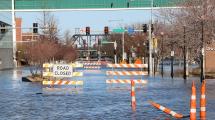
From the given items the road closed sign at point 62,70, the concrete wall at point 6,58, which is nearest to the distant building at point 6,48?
the concrete wall at point 6,58

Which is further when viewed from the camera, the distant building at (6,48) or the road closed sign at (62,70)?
the distant building at (6,48)

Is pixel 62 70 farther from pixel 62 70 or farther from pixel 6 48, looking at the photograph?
pixel 6 48

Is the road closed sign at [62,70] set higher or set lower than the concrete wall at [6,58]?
higher

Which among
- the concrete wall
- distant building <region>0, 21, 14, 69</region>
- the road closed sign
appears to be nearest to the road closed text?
the road closed sign

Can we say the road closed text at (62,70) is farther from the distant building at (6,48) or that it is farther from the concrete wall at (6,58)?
the distant building at (6,48)

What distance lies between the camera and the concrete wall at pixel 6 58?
336 feet

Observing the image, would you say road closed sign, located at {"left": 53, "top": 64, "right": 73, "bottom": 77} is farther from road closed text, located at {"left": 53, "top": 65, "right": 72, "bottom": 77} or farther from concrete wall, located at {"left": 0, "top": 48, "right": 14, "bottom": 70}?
concrete wall, located at {"left": 0, "top": 48, "right": 14, "bottom": 70}

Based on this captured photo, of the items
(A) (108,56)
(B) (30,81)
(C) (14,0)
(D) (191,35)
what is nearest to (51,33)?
(D) (191,35)

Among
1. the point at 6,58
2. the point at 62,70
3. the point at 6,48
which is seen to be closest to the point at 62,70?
the point at 62,70

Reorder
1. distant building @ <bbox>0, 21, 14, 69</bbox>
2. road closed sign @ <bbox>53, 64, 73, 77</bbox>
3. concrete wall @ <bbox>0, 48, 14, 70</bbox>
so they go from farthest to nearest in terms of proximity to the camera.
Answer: distant building @ <bbox>0, 21, 14, 69</bbox> → concrete wall @ <bbox>0, 48, 14, 70</bbox> → road closed sign @ <bbox>53, 64, 73, 77</bbox>

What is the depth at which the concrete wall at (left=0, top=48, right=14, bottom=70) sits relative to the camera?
103 metres

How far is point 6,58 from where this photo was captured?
106 m

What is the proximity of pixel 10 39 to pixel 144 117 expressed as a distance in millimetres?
97375

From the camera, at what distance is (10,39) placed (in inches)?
4432
